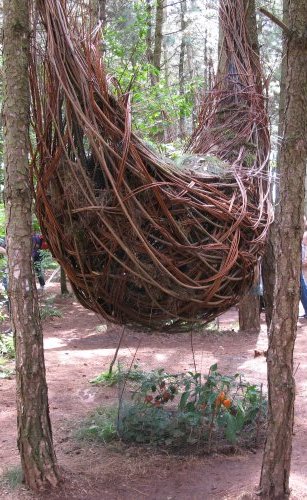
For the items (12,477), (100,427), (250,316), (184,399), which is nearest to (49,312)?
(250,316)

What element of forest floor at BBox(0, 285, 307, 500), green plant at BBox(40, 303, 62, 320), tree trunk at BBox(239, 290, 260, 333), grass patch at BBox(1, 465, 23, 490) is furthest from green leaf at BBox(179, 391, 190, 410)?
green plant at BBox(40, 303, 62, 320)

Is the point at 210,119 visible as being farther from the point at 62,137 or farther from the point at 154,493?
the point at 154,493

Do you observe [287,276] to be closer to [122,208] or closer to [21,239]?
[122,208]

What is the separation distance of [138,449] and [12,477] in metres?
0.83

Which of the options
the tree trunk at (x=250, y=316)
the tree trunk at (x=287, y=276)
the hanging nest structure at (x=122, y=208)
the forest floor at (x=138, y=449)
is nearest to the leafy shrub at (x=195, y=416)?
the forest floor at (x=138, y=449)

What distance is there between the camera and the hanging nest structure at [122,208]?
2.12m

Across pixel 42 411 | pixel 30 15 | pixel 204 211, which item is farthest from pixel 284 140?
pixel 42 411

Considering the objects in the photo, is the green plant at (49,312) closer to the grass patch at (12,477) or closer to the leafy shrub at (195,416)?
the leafy shrub at (195,416)

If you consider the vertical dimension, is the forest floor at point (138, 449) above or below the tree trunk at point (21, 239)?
below

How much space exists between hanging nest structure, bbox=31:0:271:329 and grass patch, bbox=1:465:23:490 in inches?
45.0

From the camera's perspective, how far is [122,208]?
2072mm

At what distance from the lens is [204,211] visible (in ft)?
7.30

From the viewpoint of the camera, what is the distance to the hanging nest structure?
2.12 meters

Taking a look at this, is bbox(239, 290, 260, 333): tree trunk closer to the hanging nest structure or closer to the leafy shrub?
the leafy shrub
